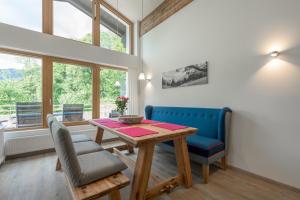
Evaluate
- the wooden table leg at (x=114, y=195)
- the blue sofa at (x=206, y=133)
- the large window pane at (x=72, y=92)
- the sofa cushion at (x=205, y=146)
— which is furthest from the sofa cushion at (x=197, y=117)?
the large window pane at (x=72, y=92)

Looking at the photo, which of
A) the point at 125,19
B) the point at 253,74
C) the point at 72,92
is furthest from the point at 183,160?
the point at 125,19

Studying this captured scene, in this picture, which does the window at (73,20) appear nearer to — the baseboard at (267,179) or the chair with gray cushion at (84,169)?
the chair with gray cushion at (84,169)

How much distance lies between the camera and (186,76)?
331cm

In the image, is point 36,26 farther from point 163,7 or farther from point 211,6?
point 211,6

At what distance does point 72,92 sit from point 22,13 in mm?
1903

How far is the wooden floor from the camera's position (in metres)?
1.83

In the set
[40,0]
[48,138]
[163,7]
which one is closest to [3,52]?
[40,0]

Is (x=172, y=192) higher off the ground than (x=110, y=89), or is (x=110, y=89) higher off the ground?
(x=110, y=89)

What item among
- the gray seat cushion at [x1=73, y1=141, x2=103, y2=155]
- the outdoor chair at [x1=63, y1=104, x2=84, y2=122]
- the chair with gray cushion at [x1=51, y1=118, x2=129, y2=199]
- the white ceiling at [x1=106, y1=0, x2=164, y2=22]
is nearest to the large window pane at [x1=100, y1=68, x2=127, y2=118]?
the outdoor chair at [x1=63, y1=104, x2=84, y2=122]

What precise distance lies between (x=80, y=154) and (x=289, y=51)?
2928 millimetres

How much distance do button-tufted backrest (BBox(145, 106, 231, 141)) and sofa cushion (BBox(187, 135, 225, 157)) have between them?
0.60 feet

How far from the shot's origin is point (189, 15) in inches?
130

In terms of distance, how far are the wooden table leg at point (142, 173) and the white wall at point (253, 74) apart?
1689 mm

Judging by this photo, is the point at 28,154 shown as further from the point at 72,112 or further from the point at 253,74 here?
the point at 253,74
